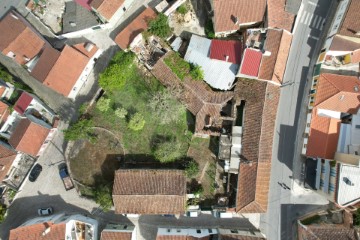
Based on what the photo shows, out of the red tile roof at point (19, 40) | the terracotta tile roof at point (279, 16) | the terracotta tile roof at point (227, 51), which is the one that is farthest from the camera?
the red tile roof at point (19, 40)

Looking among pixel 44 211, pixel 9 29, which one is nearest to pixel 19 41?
pixel 9 29

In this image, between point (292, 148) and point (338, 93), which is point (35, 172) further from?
point (338, 93)

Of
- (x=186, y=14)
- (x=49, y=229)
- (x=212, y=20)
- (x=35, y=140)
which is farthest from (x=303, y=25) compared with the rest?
(x=49, y=229)

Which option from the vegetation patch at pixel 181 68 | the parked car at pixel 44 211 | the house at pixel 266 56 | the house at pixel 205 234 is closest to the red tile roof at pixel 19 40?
the vegetation patch at pixel 181 68

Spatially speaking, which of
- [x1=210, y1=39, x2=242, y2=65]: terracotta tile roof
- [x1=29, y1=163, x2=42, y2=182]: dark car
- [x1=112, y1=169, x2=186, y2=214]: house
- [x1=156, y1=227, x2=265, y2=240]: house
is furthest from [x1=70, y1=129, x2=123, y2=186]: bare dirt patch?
→ [x1=210, y1=39, x2=242, y2=65]: terracotta tile roof

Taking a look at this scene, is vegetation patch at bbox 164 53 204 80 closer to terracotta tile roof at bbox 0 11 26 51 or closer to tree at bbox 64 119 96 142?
tree at bbox 64 119 96 142

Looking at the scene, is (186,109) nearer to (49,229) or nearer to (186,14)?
(186,14)

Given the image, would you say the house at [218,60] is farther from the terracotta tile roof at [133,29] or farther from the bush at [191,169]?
the bush at [191,169]
